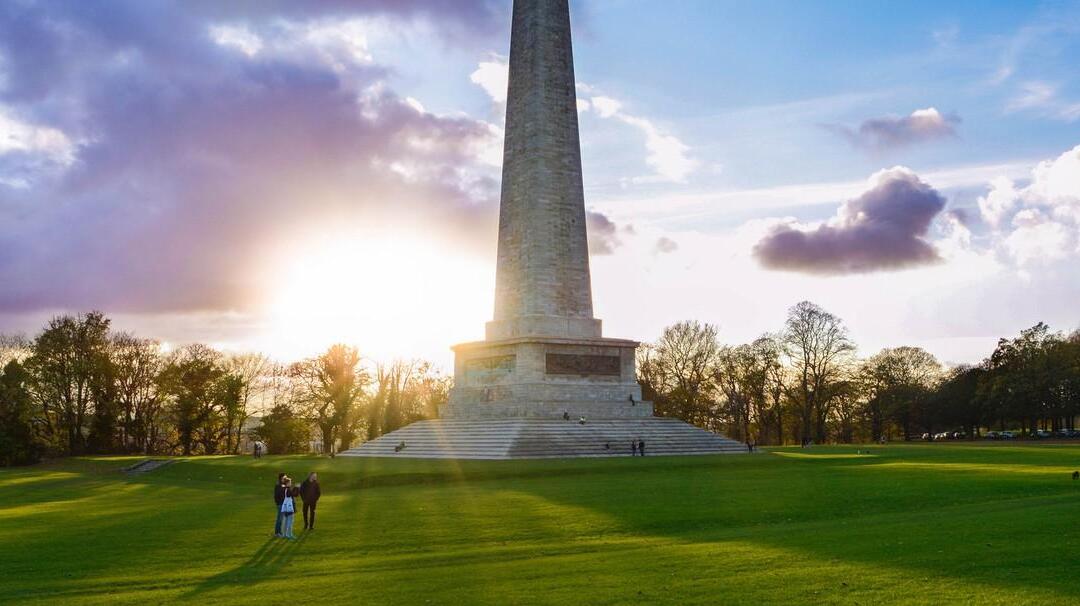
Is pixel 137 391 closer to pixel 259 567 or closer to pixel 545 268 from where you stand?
pixel 545 268

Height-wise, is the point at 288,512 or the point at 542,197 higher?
the point at 542,197

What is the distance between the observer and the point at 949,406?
80.9 meters

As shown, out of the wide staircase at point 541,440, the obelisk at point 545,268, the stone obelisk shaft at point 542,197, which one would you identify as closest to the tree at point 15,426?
the wide staircase at point 541,440

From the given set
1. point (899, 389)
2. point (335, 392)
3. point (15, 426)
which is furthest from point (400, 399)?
point (899, 389)

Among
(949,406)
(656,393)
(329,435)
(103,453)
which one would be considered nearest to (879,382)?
(949,406)

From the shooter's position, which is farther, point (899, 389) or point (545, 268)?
point (899, 389)

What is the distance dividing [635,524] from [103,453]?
185ft

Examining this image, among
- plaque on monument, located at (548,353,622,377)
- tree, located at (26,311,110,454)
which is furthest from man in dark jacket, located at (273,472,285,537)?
tree, located at (26,311,110,454)

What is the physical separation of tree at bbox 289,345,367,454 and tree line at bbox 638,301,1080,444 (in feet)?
77.9

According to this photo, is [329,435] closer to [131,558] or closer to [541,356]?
[541,356]

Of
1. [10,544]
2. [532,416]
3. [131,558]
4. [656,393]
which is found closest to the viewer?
[131,558]

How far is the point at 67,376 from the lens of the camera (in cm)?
6247

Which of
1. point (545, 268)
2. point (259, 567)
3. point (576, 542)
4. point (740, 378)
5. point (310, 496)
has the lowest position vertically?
point (259, 567)

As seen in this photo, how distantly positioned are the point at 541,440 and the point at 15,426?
39.7m
